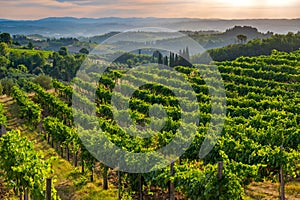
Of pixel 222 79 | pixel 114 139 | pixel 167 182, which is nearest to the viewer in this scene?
pixel 167 182

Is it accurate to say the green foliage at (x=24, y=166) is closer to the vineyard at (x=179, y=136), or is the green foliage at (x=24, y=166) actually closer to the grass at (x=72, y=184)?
the vineyard at (x=179, y=136)

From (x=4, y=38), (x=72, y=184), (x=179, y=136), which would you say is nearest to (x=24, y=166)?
(x=72, y=184)

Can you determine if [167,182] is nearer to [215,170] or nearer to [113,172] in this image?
[215,170]

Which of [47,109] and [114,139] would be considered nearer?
[114,139]

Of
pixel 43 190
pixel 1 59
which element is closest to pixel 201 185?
pixel 43 190

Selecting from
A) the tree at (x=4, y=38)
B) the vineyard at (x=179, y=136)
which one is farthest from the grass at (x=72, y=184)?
the tree at (x=4, y=38)

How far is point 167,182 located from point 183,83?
2532 centimetres

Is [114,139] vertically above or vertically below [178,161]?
above

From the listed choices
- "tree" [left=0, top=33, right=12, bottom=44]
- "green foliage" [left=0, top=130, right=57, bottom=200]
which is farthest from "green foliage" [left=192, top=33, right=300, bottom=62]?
"tree" [left=0, top=33, right=12, bottom=44]

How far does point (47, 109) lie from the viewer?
37500mm

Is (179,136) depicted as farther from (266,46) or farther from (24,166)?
(266,46)

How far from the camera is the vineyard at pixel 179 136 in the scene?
13672 mm

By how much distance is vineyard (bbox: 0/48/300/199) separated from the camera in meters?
13.7

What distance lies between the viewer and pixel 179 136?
19.9 metres
